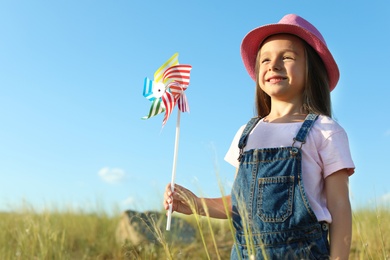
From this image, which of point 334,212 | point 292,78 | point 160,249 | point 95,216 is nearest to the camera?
point 334,212

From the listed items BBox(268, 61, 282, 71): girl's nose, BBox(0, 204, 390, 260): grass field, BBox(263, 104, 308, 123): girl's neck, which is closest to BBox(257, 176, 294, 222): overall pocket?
BBox(263, 104, 308, 123): girl's neck

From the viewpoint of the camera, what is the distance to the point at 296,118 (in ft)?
8.62

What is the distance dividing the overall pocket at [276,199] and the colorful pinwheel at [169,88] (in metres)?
0.79

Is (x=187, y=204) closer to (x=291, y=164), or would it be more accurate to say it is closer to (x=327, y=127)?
(x=291, y=164)

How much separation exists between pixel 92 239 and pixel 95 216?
23.2 inches

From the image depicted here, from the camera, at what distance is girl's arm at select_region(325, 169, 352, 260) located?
2320mm

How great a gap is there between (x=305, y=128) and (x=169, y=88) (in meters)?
0.86

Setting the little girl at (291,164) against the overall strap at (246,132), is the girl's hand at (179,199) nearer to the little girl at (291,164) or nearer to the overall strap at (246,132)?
the little girl at (291,164)

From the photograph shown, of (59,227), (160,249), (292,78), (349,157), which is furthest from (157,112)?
(59,227)

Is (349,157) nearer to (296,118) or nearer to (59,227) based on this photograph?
(296,118)

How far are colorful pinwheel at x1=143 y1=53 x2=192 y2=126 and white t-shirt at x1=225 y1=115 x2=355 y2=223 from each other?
1.92 feet

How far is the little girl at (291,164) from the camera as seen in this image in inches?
91.7

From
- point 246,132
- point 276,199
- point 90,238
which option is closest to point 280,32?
point 246,132

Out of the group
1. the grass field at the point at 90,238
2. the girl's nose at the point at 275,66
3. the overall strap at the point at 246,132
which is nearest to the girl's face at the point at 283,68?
the girl's nose at the point at 275,66
